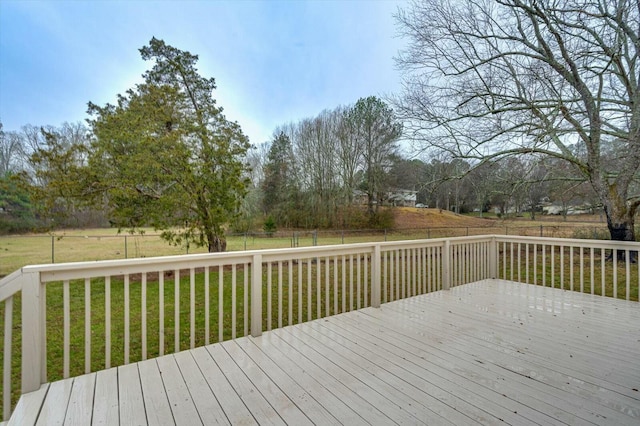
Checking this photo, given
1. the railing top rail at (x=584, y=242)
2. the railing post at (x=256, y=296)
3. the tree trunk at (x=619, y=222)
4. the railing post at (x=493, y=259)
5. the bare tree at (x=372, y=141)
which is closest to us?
the railing post at (x=256, y=296)

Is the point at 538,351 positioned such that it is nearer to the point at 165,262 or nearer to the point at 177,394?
the point at 177,394

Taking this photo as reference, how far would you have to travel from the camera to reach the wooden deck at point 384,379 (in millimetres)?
1507

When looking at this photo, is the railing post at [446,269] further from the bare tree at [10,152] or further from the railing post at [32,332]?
the bare tree at [10,152]

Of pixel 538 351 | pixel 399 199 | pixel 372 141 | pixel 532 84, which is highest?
pixel 372 141

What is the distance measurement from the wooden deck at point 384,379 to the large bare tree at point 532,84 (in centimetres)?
388

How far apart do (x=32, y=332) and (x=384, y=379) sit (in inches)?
81.1

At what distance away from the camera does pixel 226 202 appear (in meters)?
7.46

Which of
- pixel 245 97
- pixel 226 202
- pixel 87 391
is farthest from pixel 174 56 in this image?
pixel 87 391

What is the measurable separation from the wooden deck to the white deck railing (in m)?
0.24

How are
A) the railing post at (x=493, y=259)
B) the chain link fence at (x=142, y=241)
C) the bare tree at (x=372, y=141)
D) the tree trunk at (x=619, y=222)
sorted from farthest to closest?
the bare tree at (x=372, y=141) < the tree trunk at (x=619, y=222) < the chain link fence at (x=142, y=241) < the railing post at (x=493, y=259)

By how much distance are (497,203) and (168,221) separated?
28.5ft

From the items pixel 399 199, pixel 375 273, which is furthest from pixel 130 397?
pixel 399 199

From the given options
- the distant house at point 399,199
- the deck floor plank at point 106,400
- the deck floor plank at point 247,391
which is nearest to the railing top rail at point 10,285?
the deck floor plank at point 106,400

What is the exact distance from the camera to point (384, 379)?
6.05 feet
